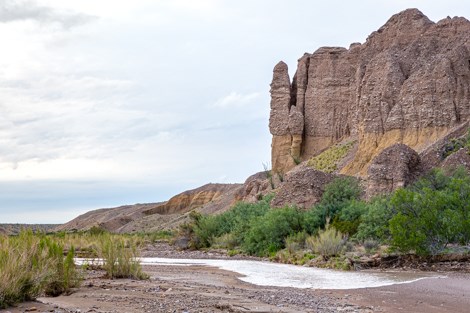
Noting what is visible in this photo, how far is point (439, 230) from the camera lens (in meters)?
22.0

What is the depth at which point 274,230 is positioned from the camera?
32.5m

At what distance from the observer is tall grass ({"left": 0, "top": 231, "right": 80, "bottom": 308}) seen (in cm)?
1009

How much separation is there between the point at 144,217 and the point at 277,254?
78930mm

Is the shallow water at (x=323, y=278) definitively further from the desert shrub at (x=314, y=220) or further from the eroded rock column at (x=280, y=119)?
the eroded rock column at (x=280, y=119)

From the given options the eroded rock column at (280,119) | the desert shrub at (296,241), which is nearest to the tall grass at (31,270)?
the desert shrub at (296,241)

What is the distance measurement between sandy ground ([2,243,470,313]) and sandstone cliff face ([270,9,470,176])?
43.3 meters

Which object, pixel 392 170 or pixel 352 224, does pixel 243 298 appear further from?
pixel 392 170

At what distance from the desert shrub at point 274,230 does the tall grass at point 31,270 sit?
19622mm

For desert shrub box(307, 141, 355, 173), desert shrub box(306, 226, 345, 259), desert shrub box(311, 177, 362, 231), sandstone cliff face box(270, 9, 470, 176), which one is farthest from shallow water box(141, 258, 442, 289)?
desert shrub box(307, 141, 355, 173)

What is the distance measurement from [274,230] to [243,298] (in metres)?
19.8

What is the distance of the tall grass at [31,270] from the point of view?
10.1 m

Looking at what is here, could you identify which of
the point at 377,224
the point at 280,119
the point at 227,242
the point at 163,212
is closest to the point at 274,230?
the point at 227,242

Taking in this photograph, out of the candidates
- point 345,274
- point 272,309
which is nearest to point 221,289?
point 272,309

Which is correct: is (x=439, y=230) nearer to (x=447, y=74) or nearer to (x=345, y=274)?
(x=345, y=274)
